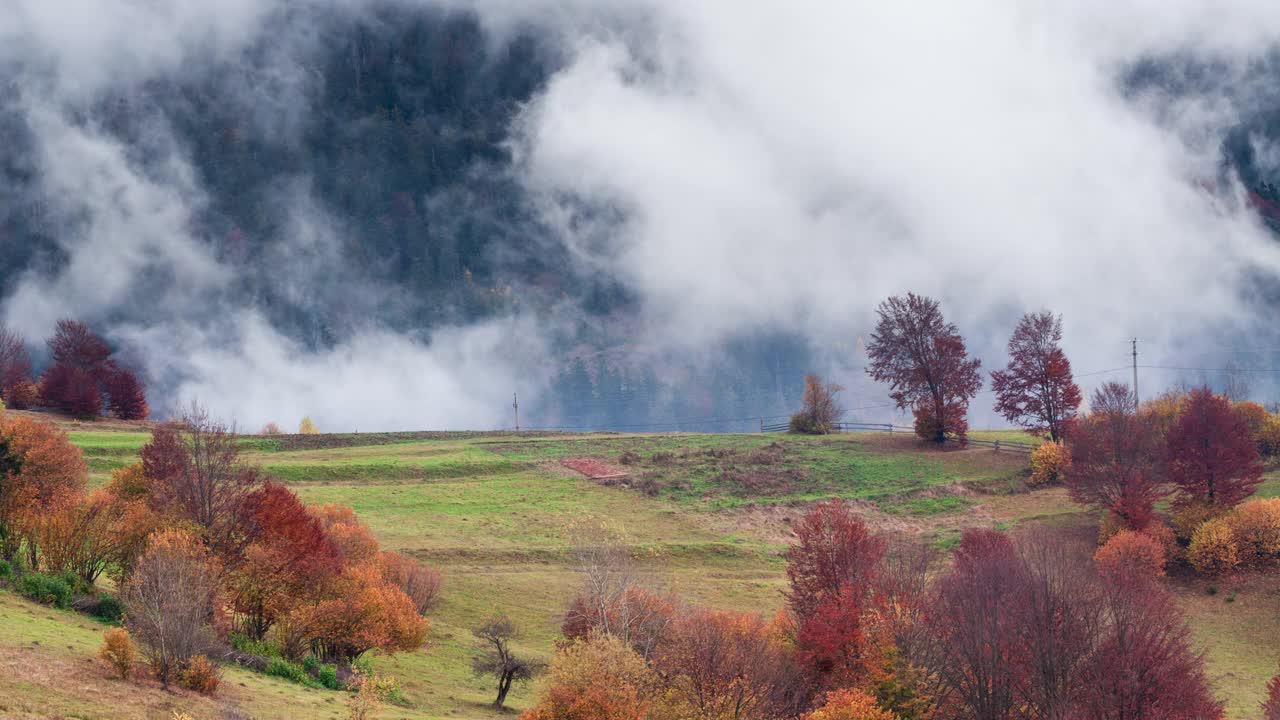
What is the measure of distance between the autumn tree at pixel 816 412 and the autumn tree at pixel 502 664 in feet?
229

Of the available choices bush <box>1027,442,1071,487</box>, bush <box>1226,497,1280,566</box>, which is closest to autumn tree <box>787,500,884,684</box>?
bush <box>1226,497,1280,566</box>

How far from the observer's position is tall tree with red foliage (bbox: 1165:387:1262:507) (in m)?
59.4

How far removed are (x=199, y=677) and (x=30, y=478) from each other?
23.4 metres

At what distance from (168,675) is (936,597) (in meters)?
33.1

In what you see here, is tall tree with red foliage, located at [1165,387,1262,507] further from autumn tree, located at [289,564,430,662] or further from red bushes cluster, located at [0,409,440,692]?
red bushes cluster, located at [0,409,440,692]

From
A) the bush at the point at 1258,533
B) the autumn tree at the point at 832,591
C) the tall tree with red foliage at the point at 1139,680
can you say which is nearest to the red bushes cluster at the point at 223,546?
the autumn tree at the point at 832,591

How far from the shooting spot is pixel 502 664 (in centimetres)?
4009

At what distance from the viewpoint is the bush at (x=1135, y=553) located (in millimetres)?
51531

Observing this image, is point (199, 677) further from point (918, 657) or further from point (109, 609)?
point (918, 657)

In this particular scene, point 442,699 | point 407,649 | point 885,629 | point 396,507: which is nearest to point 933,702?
point 885,629

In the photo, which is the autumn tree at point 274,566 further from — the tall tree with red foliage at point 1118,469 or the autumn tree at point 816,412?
the autumn tree at point 816,412

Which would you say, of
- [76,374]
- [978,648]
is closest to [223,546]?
[978,648]

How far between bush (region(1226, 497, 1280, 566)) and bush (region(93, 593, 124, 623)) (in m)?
59.3

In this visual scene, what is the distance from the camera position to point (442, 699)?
38281mm
